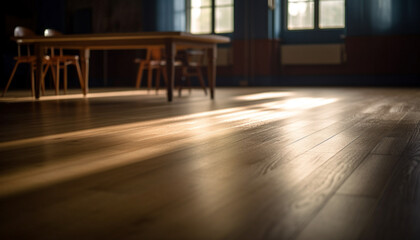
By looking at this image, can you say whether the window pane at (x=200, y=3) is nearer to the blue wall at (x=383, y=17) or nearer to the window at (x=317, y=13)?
the window at (x=317, y=13)

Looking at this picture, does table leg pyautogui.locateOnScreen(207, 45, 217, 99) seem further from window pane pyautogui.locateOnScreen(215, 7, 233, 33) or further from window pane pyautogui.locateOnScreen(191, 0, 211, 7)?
window pane pyautogui.locateOnScreen(191, 0, 211, 7)

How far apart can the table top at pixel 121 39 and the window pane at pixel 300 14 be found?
4571 mm

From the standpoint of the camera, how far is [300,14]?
371 inches

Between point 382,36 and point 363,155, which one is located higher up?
point 382,36

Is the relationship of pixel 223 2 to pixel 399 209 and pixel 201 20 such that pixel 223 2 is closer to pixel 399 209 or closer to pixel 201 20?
pixel 201 20

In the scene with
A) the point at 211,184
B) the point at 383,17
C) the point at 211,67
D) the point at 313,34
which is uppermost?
the point at 383,17

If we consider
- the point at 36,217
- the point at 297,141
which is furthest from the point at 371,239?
the point at 297,141

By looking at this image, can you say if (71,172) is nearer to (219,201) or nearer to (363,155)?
(219,201)

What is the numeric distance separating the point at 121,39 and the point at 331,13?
5.42m

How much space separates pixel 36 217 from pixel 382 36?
901cm

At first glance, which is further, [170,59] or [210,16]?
[210,16]

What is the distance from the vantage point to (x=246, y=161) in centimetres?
143

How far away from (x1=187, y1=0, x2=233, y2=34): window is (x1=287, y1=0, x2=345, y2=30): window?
Answer: 1.15 m

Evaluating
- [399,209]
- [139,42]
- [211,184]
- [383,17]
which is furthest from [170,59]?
[383,17]
